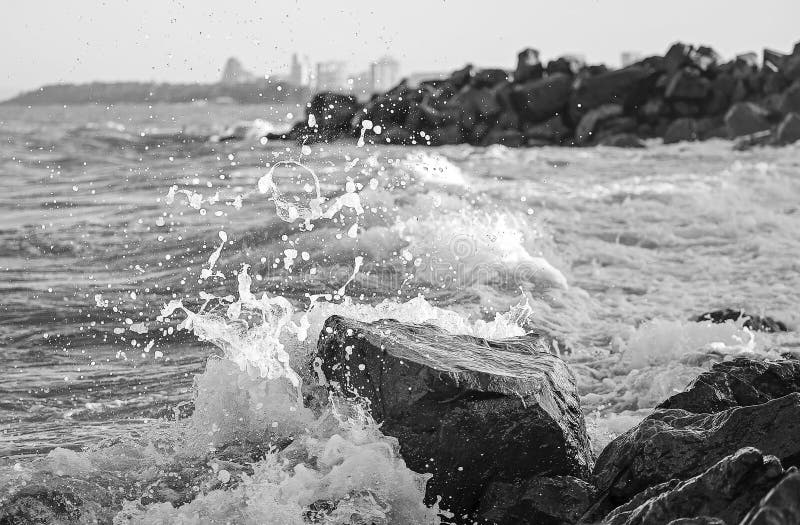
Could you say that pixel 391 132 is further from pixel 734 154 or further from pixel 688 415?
pixel 688 415

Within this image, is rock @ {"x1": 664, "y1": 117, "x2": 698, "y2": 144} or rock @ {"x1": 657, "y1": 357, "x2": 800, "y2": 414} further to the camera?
rock @ {"x1": 664, "y1": 117, "x2": 698, "y2": 144}

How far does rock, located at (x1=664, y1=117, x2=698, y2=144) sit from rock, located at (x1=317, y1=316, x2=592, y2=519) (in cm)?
2412

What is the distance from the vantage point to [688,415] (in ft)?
11.8

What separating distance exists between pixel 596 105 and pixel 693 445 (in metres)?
27.9

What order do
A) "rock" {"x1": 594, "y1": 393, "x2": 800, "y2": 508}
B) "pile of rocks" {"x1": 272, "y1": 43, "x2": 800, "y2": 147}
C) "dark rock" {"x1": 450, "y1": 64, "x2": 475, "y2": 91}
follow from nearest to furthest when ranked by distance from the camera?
1. "rock" {"x1": 594, "y1": 393, "x2": 800, "y2": 508}
2. "pile of rocks" {"x1": 272, "y1": 43, "x2": 800, "y2": 147}
3. "dark rock" {"x1": 450, "y1": 64, "x2": 475, "y2": 91}

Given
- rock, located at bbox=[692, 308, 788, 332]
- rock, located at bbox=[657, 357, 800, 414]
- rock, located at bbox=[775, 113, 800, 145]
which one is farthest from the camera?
rock, located at bbox=[775, 113, 800, 145]

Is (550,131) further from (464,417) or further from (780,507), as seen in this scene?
(780,507)

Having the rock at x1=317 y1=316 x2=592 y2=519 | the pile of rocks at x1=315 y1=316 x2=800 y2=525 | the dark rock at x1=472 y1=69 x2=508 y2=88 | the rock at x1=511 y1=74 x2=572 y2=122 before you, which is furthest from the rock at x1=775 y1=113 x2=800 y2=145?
the rock at x1=317 y1=316 x2=592 y2=519

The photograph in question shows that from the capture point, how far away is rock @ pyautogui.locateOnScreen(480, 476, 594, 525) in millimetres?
3410

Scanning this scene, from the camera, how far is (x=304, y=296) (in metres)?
7.19

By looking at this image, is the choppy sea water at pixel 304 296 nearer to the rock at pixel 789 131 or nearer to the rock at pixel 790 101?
the rock at pixel 789 131

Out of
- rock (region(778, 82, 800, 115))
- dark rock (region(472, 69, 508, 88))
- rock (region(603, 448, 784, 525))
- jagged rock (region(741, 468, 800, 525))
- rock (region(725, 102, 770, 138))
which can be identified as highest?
jagged rock (region(741, 468, 800, 525))

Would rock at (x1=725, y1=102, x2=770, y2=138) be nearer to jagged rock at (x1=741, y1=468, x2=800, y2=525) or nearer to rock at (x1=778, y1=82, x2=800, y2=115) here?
rock at (x1=778, y1=82, x2=800, y2=115)

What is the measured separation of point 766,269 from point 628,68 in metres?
23.6
